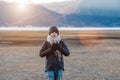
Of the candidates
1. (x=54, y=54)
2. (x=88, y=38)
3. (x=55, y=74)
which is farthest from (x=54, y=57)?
(x=88, y=38)

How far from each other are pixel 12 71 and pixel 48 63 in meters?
9.87

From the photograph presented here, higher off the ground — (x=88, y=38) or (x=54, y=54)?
(x=54, y=54)

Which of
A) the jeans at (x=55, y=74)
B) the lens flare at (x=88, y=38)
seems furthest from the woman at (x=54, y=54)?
the lens flare at (x=88, y=38)

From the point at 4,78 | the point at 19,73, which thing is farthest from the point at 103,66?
the point at 4,78

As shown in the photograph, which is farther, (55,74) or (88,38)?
(88,38)

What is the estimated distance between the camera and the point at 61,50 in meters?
8.24

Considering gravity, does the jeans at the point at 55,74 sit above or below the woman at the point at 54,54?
below

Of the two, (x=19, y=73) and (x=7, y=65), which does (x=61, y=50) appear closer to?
(x=19, y=73)

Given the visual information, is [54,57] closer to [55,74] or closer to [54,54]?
[54,54]

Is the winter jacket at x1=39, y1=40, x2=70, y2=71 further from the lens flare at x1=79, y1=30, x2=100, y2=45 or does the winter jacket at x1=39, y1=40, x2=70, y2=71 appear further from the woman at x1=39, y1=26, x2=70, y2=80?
the lens flare at x1=79, y1=30, x2=100, y2=45

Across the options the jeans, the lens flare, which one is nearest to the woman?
the jeans

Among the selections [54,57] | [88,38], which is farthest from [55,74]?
[88,38]

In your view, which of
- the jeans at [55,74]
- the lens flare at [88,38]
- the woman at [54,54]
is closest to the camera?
the woman at [54,54]

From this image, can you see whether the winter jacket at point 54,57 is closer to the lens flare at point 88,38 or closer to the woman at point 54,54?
the woman at point 54,54
